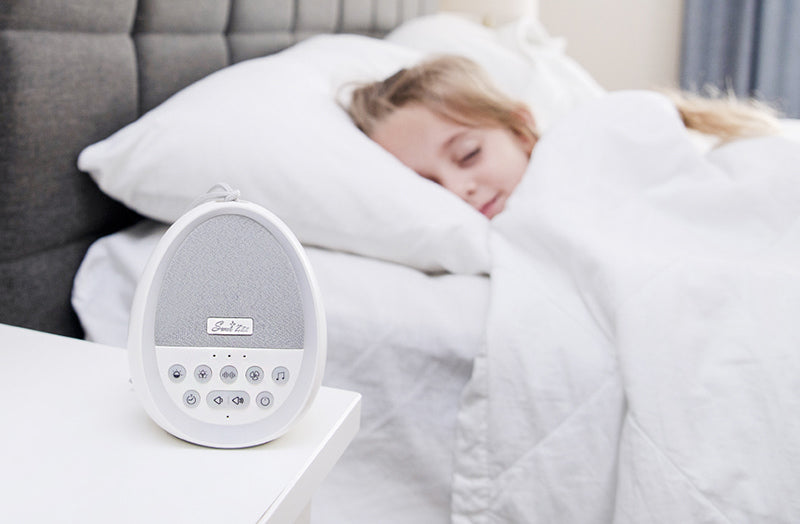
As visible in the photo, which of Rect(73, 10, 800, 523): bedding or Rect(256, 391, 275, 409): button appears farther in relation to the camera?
Rect(73, 10, 800, 523): bedding

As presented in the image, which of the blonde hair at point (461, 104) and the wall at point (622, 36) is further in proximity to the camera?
the wall at point (622, 36)

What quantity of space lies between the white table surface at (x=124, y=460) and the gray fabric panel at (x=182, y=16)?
524mm

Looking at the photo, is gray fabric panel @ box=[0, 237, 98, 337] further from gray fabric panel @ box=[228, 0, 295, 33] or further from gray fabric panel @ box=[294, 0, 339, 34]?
gray fabric panel @ box=[294, 0, 339, 34]

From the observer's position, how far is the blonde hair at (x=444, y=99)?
1.02 m

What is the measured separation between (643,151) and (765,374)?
40 cm

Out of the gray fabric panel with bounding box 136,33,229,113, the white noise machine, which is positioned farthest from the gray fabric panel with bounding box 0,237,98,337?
the white noise machine

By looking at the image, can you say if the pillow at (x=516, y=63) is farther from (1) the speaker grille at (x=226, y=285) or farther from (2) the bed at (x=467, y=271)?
(1) the speaker grille at (x=226, y=285)

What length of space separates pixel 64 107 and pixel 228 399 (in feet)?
1.56

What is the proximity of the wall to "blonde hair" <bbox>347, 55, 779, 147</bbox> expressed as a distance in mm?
2024

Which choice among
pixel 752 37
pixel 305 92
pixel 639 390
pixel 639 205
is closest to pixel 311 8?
pixel 305 92

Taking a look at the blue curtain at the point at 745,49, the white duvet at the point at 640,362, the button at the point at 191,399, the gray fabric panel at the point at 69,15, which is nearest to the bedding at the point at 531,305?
the white duvet at the point at 640,362

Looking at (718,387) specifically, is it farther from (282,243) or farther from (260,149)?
(260,149)

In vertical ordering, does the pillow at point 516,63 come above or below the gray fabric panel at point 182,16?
below

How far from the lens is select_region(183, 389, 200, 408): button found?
0.41 m
